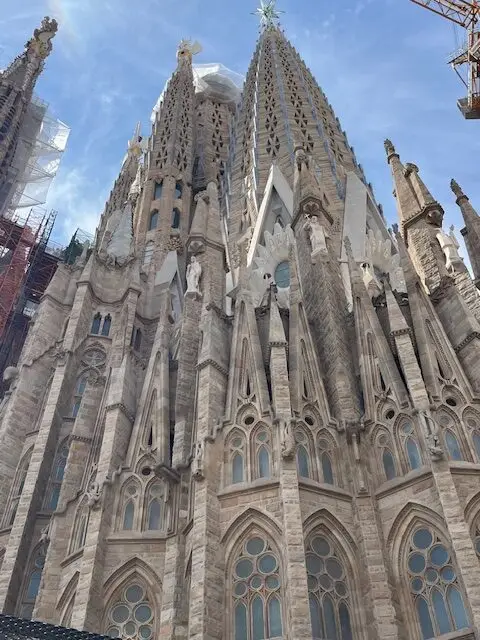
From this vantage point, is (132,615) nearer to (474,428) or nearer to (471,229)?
(474,428)

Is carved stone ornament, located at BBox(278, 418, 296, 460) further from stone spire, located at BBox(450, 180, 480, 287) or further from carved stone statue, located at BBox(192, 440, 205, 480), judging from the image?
stone spire, located at BBox(450, 180, 480, 287)

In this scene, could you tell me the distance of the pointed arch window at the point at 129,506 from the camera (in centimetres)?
1480

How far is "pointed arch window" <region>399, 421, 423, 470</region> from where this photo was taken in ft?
43.8

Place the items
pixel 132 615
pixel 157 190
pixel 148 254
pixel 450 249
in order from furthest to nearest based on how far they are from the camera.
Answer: pixel 157 190, pixel 148 254, pixel 450 249, pixel 132 615

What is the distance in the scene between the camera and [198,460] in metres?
13.6

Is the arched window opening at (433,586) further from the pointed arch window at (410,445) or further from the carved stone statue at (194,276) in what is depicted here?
the carved stone statue at (194,276)

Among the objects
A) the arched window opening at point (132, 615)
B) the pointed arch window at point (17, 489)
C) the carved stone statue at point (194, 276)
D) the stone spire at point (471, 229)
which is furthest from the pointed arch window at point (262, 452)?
the stone spire at point (471, 229)

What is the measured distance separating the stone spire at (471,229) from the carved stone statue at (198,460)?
994 centimetres

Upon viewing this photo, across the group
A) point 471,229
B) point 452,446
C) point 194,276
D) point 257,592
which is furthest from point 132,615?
point 471,229

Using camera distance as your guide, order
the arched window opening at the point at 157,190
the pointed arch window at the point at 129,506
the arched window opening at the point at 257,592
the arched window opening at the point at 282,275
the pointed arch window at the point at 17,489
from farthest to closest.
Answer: the arched window opening at the point at 157,190 < the arched window opening at the point at 282,275 < the pointed arch window at the point at 17,489 < the pointed arch window at the point at 129,506 < the arched window opening at the point at 257,592

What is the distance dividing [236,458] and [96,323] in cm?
1147

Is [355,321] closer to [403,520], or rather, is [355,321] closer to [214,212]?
[403,520]

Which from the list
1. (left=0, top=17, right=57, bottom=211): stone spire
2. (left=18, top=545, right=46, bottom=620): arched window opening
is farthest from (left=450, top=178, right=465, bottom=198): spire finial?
(left=0, top=17, right=57, bottom=211): stone spire

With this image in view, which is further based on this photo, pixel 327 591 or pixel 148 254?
pixel 148 254
